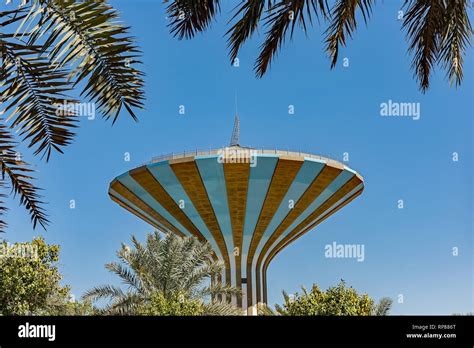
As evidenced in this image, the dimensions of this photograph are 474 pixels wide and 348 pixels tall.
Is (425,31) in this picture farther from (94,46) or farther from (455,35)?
(94,46)

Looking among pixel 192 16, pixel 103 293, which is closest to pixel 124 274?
pixel 103 293

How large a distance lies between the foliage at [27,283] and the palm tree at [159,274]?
2.97 m

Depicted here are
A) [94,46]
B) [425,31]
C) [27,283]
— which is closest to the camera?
[94,46]

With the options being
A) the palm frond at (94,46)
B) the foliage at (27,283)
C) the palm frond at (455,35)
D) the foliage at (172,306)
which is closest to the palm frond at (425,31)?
the palm frond at (455,35)

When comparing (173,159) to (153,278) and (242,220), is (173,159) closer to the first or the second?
(242,220)

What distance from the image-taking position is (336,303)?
19.5 m

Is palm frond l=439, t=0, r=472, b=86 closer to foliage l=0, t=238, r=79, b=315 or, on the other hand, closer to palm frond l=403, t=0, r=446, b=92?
palm frond l=403, t=0, r=446, b=92

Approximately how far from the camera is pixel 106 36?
379cm

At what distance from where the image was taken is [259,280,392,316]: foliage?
19.4m

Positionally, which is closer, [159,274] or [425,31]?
[425,31]

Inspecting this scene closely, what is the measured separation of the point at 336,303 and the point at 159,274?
20.7 feet
